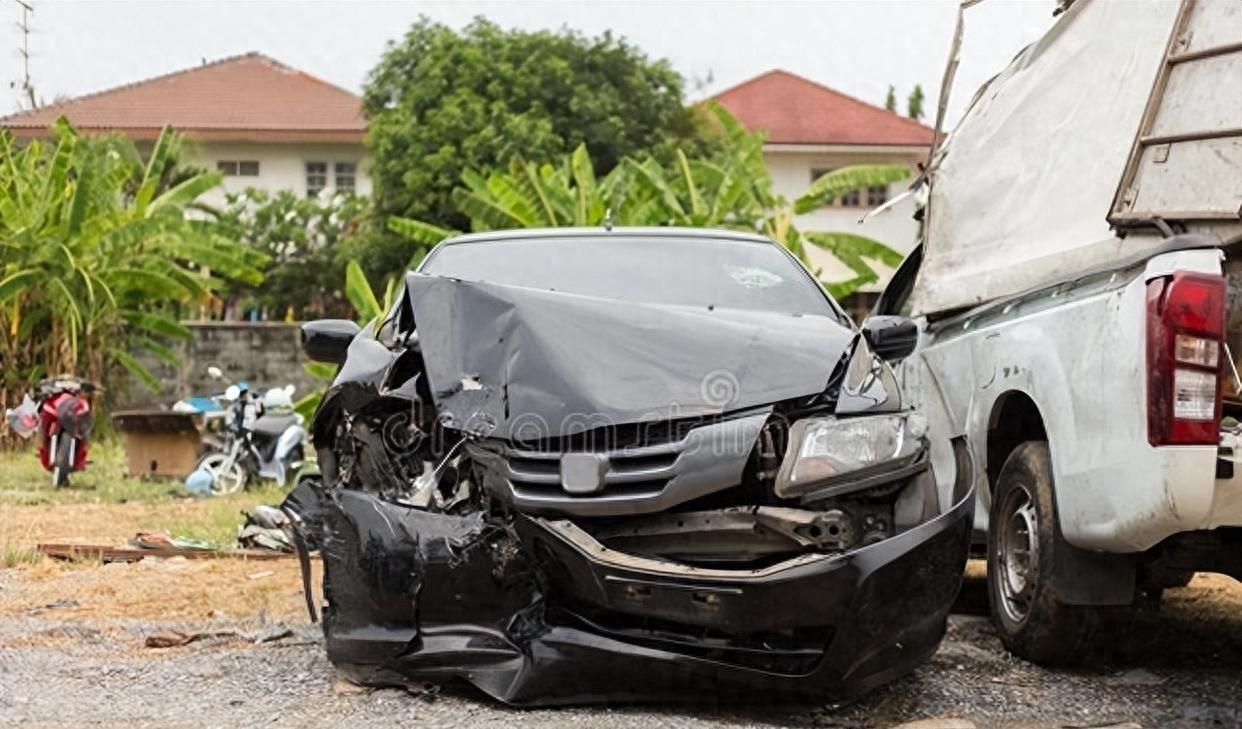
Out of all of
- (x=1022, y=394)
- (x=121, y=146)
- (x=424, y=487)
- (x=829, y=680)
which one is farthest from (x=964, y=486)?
(x=121, y=146)

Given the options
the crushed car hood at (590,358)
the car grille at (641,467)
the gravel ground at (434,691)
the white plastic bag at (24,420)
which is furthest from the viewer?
the white plastic bag at (24,420)

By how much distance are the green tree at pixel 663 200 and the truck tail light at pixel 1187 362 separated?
1162cm

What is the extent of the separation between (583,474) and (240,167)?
123 feet

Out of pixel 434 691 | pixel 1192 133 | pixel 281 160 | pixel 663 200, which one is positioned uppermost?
pixel 281 160

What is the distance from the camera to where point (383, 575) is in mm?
4410

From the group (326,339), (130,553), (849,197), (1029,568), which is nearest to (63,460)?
(130,553)

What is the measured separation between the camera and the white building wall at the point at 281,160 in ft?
130

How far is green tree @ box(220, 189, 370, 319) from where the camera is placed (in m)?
35.0

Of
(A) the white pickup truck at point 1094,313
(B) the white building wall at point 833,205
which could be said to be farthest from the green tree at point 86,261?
(B) the white building wall at point 833,205

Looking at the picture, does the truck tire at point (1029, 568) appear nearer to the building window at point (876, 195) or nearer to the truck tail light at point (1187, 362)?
the truck tail light at point (1187, 362)

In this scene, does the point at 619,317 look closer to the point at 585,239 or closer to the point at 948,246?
the point at 585,239

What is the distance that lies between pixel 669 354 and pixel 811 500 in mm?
694

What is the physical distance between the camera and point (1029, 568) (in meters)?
5.37

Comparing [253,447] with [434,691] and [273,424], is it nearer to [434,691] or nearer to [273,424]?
[273,424]
